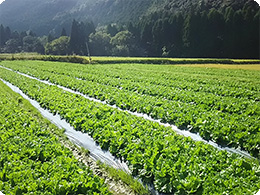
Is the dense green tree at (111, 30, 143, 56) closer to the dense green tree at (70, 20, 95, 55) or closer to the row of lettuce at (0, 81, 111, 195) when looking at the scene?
the dense green tree at (70, 20, 95, 55)

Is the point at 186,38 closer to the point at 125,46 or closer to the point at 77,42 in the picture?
the point at 125,46

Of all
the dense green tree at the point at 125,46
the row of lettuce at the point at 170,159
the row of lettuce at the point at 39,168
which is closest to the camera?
the row of lettuce at the point at 170,159

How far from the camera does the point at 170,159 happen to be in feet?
19.5

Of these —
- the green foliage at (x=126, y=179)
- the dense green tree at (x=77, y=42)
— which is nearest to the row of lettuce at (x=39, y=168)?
the green foliage at (x=126, y=179)

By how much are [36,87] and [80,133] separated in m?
10.2

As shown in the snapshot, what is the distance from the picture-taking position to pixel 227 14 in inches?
2188

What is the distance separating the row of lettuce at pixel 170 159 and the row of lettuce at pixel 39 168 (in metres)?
1.34

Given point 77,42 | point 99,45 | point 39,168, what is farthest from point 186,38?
point 39,168

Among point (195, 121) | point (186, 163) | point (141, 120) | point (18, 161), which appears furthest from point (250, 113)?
point (18, 161)

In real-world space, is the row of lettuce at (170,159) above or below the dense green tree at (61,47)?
above

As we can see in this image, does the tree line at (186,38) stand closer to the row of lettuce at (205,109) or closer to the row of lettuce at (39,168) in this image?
the row of lettuce at (205,109)

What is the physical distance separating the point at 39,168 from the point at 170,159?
3633 millimetres

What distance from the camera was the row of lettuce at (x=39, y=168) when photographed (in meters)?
5.30

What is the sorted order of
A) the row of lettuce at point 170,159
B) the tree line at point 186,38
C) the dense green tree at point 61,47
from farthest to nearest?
1. the dense green tree at point 61,47
2. the tree line at point 186,38
3. the row of lettuce at point 170,159
